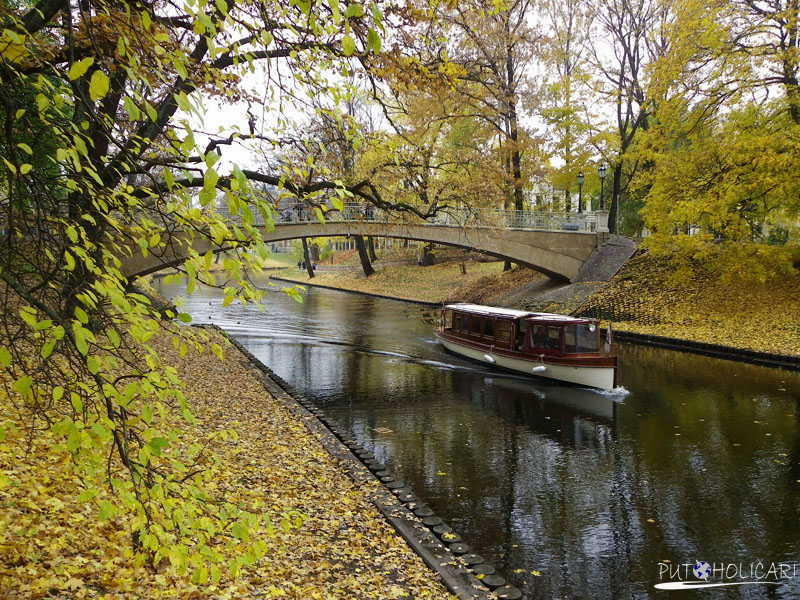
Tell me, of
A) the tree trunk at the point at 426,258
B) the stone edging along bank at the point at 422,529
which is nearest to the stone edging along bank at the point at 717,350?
the stone edging along bank at the point at 422,529

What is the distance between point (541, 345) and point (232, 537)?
1496 cm

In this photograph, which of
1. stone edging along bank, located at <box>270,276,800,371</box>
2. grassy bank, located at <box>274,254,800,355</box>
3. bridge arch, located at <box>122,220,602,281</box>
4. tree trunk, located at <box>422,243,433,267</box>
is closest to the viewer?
stone edging along bank, located at <box>270,276,800,371</box>

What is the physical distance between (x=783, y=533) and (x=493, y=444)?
541 centimetres

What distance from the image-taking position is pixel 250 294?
3.64m

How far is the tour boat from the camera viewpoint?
17453 millimetres

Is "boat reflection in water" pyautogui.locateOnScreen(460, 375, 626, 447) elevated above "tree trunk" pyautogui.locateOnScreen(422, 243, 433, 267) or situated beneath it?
situated beneath

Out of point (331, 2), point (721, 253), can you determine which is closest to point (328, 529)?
point (331, 2)

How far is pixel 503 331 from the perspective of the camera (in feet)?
69.3

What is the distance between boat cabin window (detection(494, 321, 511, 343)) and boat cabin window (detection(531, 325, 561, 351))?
1.41 meters

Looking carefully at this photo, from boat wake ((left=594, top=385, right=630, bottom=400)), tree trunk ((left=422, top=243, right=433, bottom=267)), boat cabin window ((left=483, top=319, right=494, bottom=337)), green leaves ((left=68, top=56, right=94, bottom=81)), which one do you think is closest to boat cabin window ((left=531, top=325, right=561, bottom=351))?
boat wake ((left=594, top=385, right=630, bottom=400))

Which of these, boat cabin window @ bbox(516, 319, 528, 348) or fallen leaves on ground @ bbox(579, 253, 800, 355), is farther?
fallen leaves on ground @ bbox(579, 253, 800, 355)

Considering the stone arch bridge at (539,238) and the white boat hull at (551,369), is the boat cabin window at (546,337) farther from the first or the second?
the stone arch bridge at (539,238)

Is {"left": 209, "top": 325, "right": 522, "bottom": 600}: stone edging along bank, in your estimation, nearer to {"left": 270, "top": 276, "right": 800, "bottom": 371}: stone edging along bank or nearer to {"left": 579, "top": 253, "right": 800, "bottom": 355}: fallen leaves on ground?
{"left": 270, "top": 276, "right": 800, "bottom": 371}: stone edging along bank
